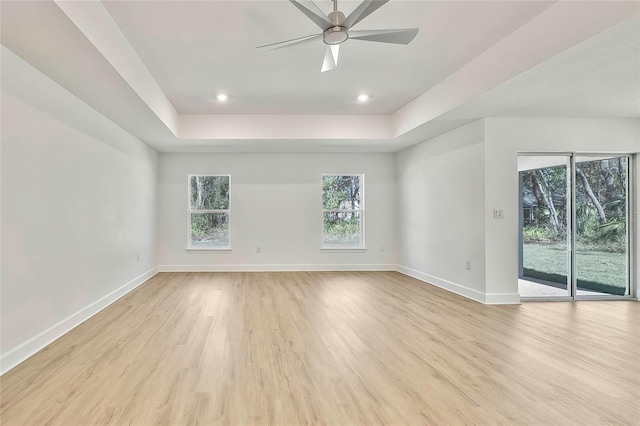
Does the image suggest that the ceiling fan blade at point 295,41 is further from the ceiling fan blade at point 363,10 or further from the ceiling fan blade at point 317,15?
the ceiling fan blade at point 363,10

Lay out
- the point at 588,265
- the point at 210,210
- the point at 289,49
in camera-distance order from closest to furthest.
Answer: the point at 289,49 < the point at 588,265 < the point at 210,210

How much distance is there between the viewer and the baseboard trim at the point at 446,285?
441 cm

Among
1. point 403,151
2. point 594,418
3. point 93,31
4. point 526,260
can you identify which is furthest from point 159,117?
point 526,260

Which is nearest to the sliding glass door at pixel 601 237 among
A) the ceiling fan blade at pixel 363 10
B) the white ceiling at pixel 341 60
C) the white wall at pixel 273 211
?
the white ceiling at pixel 341 60

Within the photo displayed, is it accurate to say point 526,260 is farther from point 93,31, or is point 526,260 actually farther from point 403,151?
point 93,31

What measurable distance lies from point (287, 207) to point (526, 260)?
4196 millimetres

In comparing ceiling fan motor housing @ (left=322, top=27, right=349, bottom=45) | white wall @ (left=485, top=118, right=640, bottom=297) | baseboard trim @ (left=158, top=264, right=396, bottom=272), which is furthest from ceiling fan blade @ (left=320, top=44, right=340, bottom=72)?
baseboard trim @ (left=158, top=264, right=396, bottom=272)

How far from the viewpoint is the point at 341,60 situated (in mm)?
3514

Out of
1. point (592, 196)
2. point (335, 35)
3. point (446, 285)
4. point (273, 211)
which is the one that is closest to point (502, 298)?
point (446, 285)

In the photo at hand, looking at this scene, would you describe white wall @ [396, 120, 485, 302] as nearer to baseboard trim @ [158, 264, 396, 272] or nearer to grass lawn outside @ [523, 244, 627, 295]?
baseboard trim @ [158, 264, 396, 272]

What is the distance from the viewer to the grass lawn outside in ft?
15.0

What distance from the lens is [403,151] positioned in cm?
649

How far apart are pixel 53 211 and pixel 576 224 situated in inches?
244

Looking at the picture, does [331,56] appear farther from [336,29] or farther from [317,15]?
[317,15]
